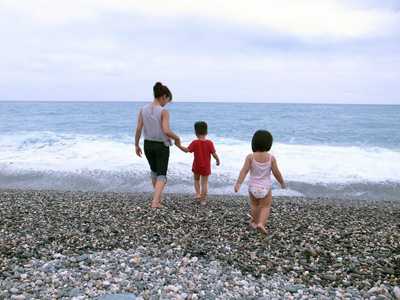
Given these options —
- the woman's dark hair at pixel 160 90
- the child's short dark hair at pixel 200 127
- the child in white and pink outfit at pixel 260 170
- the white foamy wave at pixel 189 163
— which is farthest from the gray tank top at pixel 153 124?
the white foamy wave at pixel 189 163

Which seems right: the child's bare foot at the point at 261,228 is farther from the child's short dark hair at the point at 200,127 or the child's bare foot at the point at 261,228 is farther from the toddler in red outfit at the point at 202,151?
the child's short dark hair at the point at 200,127

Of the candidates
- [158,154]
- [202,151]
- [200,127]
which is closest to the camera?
[158,154]

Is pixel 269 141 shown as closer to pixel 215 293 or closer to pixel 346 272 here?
pixel 346 272

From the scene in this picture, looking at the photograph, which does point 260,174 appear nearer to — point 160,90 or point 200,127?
point 200,127

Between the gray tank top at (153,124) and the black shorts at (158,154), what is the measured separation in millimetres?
89

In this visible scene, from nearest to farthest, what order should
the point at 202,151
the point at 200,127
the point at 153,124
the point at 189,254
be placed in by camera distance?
the point at 189,254 < the point at 153,124 < the point at 200,127 < the point at 202,151

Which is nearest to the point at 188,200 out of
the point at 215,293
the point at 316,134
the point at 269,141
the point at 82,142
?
the point at 269,141

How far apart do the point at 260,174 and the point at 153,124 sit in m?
2.00

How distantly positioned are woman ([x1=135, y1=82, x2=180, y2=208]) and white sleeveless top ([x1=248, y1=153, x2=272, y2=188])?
149 cm

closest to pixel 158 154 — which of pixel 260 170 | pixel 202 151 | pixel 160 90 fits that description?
pixel 202 151

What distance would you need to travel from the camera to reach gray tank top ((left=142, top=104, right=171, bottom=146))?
17.4 ft

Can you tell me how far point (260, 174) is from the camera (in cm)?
464

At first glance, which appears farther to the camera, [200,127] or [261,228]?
[200,127]

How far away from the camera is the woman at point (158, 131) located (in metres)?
5.30
